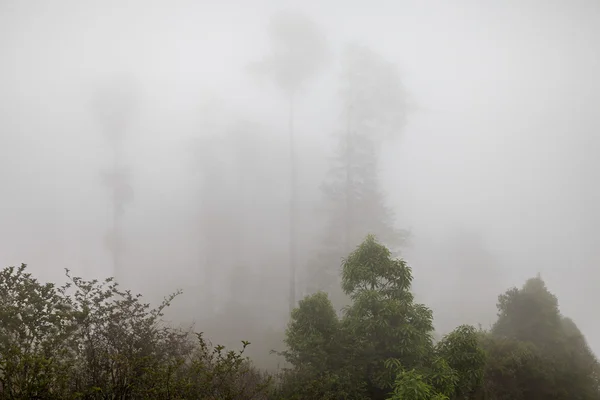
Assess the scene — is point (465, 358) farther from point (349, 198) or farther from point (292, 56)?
point (292, 56)

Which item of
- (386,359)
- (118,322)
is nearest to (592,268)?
(386,359)

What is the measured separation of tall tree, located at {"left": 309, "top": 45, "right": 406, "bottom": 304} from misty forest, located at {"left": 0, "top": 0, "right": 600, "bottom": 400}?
0.69 ft

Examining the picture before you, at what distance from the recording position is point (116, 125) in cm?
3675

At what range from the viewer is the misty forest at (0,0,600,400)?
298 inches

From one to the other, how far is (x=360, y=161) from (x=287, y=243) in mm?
18428

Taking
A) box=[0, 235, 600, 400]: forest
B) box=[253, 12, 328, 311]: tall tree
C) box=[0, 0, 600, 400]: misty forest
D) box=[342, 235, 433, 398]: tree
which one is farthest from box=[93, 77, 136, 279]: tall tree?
box=[342, 235, 433, 398]: tree

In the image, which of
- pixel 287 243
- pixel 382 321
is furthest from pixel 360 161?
pixel 382 321

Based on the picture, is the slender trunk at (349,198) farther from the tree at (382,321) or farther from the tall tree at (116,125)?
the tall tree at (116,125)

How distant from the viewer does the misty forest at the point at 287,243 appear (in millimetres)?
7562

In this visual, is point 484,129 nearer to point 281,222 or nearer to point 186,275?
point 281,222

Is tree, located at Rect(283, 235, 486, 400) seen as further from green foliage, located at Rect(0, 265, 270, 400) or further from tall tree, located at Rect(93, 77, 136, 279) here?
tall tree, located at Rect(93, 77, 136, 279)

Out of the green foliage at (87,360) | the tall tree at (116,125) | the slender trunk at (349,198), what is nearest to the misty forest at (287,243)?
the green foliage at (87,360)

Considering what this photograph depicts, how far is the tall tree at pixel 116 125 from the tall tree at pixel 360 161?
24407 millimetres

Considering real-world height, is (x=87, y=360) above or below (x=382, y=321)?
below
